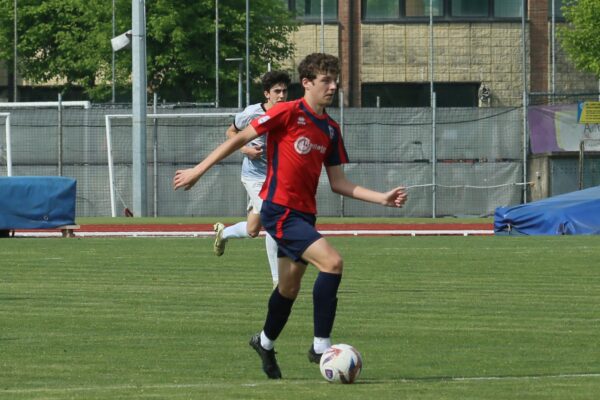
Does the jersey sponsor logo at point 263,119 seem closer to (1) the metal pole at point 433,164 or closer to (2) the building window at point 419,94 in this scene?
(1) the metal pole at point 433,164

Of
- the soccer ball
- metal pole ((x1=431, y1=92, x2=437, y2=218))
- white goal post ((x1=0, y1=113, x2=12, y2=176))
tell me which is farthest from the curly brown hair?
metal pole ((x1=431, y1=92, x2=437, y2=218))

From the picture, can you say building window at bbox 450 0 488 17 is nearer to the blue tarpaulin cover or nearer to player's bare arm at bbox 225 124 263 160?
the blue tarpaulin cover

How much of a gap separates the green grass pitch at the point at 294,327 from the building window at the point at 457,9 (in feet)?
120

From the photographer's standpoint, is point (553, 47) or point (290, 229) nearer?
point (290, 229)

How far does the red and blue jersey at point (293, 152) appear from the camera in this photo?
9.79 meters

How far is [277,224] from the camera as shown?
9742 millimetres

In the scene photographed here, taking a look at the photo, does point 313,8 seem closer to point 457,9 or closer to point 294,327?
point 457,9

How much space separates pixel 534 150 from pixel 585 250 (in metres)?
15.3

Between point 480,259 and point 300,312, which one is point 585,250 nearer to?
point 480,259

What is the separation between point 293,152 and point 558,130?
29.6 meters

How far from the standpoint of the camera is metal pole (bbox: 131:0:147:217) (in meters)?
36.6

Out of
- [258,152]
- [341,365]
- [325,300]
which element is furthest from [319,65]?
[258,152]

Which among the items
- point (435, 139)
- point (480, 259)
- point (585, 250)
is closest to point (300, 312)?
point (480, 259)

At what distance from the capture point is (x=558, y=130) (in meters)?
38.7
